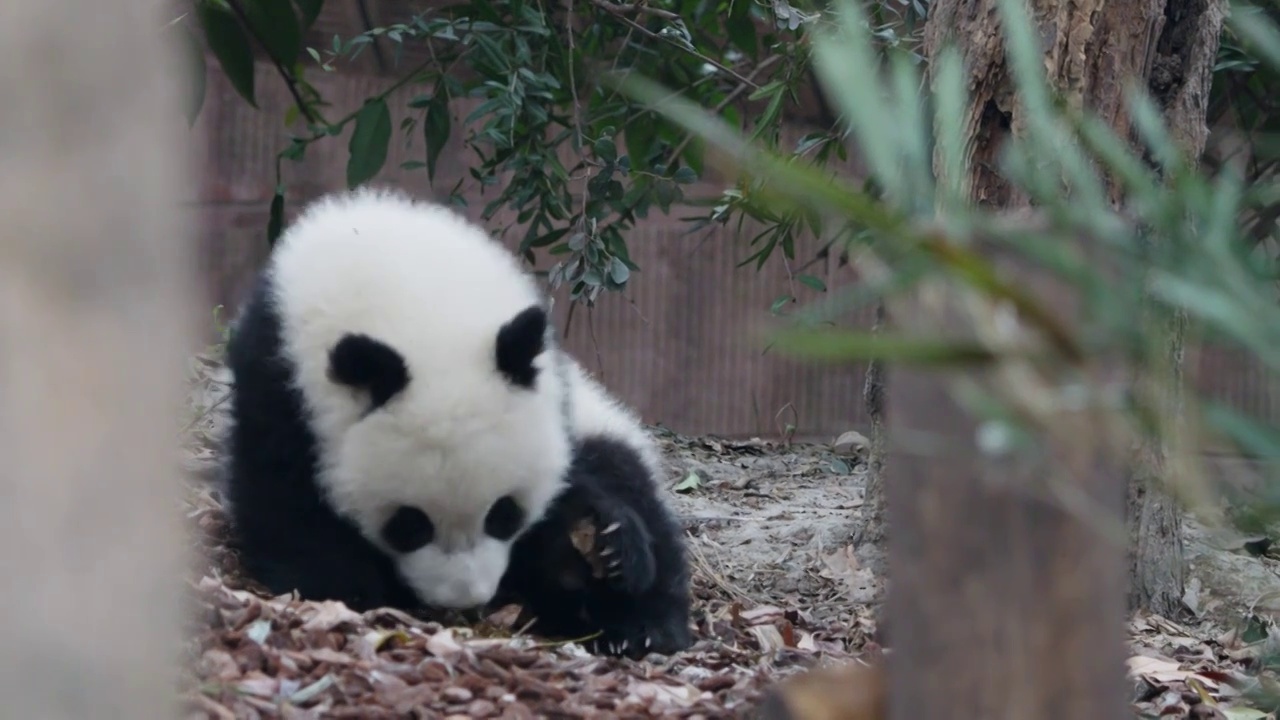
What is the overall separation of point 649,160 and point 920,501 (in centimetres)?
479

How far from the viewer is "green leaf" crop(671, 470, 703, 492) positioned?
6.50 m

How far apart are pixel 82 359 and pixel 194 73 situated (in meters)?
4.83

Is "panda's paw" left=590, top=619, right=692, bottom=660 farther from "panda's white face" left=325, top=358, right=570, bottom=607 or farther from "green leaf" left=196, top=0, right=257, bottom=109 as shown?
"green leaf" left=196, top=0, right=257, bottom=109

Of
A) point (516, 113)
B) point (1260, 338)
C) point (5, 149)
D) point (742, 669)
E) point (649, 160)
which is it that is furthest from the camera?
point (649, 160)

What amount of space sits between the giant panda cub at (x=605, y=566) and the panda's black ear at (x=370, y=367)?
2.60 ft

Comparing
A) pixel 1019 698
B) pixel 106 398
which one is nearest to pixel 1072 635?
pixel 1019 698

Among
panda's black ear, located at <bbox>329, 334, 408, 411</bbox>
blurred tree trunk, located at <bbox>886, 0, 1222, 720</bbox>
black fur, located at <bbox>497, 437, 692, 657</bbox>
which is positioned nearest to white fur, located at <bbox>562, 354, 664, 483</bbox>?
black fur, located at <bbox>497, 437, 692, 657</bbox>

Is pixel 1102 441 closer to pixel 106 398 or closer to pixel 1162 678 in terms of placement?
pixel 106 398

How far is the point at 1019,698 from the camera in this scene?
1.75m

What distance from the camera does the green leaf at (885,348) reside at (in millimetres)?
1474

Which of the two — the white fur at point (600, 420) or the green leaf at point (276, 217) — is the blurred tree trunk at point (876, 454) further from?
the green leaf at point (276, 217)

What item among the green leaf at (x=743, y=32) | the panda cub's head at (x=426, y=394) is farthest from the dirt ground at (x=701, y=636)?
the green leaf at (x=743, y=32)

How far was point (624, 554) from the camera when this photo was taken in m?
4.19

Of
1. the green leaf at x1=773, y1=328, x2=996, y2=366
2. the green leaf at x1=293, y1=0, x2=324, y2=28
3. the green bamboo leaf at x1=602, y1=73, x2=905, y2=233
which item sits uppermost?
the green leaf at x1=293, y1=0, x2=324, y2=28
